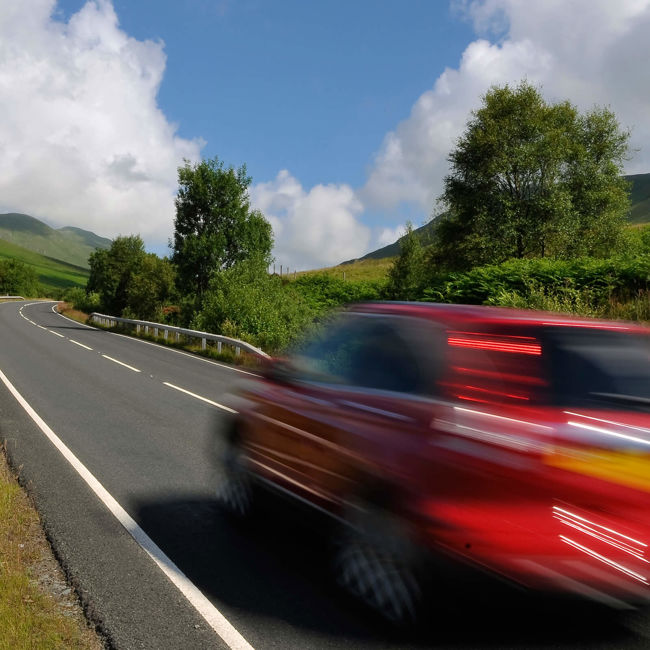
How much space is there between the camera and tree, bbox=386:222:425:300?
4172 cm

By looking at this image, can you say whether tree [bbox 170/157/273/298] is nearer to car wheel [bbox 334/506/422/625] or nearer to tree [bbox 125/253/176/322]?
tree [bbox 125/253/176/322]

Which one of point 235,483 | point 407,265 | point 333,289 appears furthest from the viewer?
point 333,289

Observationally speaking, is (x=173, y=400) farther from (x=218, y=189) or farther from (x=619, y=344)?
(x=218, y=189)

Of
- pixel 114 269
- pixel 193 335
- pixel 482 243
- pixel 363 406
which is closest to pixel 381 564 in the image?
pixel 363 406

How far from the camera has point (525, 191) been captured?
3666cm

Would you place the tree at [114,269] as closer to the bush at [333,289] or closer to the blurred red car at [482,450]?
the bush at [333,289]

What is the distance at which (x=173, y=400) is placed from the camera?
11562mm

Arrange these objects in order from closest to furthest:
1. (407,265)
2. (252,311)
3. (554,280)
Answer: (554,280) → (252,311) → (407,265)

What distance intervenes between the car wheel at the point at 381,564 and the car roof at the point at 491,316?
116cm

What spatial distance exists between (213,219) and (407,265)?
48.0 feet

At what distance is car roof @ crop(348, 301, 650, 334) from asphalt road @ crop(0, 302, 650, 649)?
1351mm

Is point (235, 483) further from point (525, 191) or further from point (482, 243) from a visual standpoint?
point (525, 191)

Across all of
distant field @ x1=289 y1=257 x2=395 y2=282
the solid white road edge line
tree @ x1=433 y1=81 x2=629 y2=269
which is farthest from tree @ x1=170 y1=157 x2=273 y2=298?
the solid white road edge line

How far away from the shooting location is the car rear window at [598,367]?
10.7 feet
